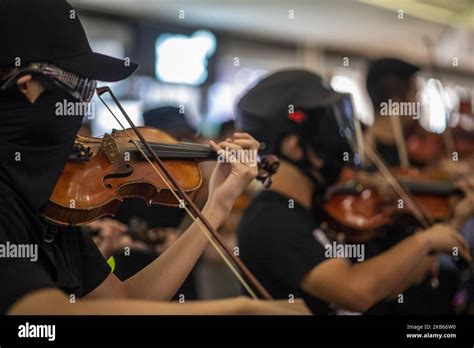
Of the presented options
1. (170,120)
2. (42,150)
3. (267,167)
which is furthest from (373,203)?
(42,150)

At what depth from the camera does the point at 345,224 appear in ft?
7.96

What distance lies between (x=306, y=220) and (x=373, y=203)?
49cm

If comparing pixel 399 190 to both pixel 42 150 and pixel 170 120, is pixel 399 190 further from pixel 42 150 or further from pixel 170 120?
pixel 42 150

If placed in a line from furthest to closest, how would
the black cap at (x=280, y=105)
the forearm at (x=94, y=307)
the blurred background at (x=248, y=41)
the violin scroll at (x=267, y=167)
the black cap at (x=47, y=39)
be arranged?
the blurred background at (x=248, y=41) < the black cap at (x=280, y=105) < the violin scroll at (x=267, y=167) < the black cap at (x=47, y=39) < the forearm at (x=94, y=307)

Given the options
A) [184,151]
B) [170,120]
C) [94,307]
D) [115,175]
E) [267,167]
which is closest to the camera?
[94,307]

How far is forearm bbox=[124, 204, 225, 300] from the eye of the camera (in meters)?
1.62

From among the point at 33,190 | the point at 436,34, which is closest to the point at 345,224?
the point at 33,190

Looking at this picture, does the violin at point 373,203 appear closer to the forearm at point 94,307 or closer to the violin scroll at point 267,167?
the violin scroll at point 267,167

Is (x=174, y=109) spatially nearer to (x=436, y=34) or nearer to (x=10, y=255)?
(x=10, y=255)

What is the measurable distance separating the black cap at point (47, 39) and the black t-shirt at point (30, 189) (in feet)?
0.23

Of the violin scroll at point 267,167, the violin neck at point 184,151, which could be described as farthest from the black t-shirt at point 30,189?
the violin scroll at point 267,167

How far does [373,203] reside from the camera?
2.58 metres

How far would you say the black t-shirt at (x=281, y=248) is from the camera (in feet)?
6.77

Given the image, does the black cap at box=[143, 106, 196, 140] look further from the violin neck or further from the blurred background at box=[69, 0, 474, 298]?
the violin neck
